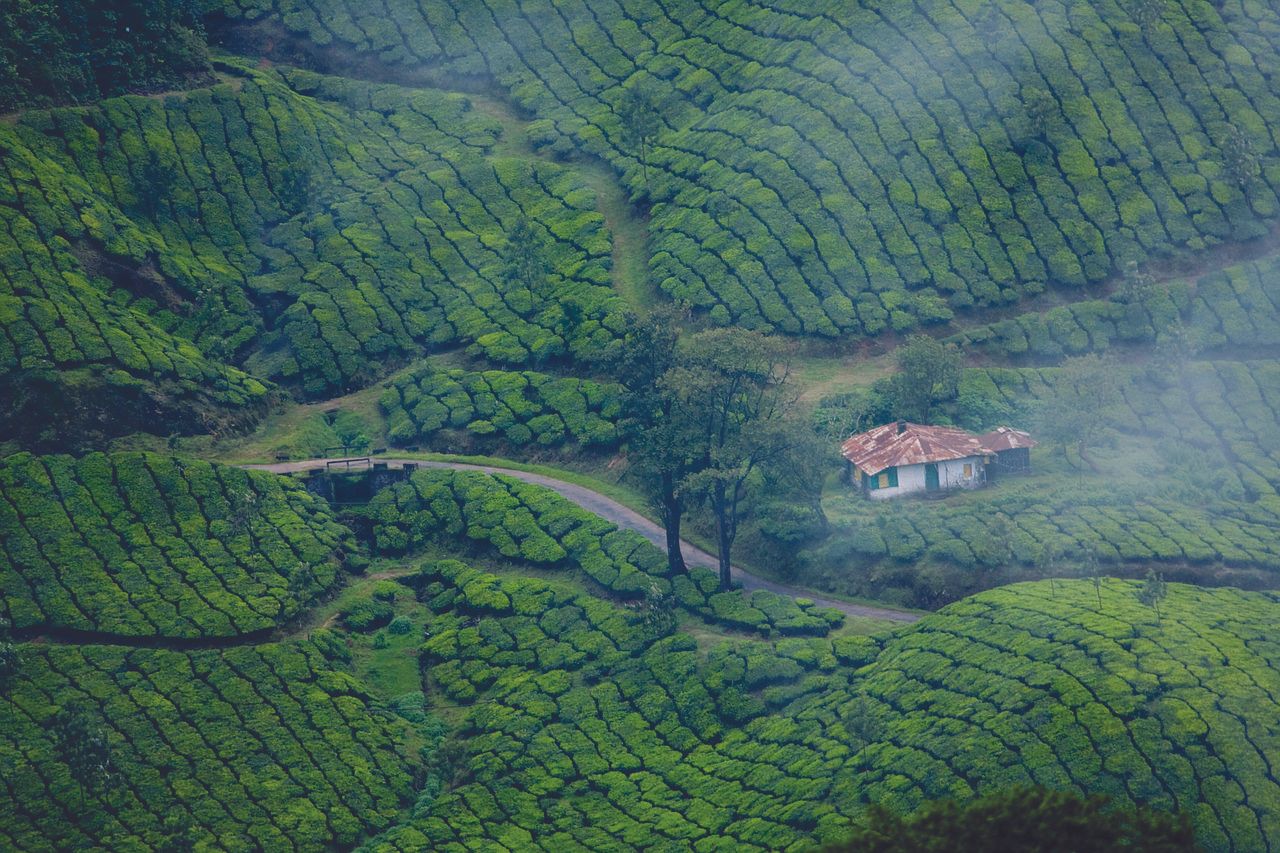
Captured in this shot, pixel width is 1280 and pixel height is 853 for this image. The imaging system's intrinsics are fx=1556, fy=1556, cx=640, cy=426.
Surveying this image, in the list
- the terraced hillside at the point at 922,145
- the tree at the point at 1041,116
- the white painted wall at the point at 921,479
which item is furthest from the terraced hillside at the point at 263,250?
the tree at the point at 1041,116

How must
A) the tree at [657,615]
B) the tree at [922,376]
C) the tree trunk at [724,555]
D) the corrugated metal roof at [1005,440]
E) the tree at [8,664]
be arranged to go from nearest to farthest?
the tree at [8,664] < the tree at [657,615] < the tree trunk at [724,555] < the corrugated metal roof at [1005,440] < the tree at [922,376]

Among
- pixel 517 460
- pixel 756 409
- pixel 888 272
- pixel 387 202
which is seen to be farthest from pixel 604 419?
pixel 387 202

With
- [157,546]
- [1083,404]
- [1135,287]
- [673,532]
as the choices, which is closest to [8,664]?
[157,546]

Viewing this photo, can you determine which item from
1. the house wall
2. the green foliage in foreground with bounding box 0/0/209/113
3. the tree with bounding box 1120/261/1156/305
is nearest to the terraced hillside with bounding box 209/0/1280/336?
the tree with bounding box 1120/261/1156/305

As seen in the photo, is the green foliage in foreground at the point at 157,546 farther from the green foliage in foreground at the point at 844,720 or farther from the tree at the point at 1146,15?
the tree at the point at 1146,15

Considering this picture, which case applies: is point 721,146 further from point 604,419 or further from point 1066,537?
point 1066,537

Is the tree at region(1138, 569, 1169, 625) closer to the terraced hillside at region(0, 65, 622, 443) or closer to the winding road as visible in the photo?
the winding road
